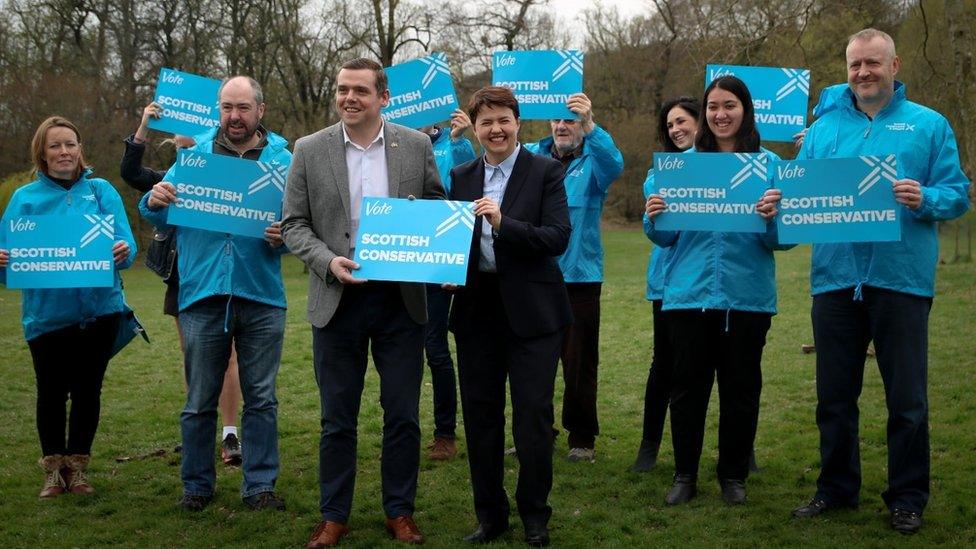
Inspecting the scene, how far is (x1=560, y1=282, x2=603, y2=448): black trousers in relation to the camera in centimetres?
690

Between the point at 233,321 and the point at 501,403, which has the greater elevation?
the point at 233,321

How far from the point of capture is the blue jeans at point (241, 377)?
19.1 ft

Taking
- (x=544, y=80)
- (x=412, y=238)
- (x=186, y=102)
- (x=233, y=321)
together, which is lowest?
(x=233, y=321)

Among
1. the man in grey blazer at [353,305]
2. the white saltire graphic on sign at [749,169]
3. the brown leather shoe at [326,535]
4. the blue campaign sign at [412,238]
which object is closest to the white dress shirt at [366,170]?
the man in grey blazer at [353,305]

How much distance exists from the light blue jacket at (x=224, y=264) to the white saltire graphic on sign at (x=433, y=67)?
70.0 inches

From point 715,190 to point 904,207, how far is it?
0.96 m

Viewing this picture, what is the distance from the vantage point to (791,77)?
7566 millimetres

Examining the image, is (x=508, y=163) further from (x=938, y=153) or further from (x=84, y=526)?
(x=84, y=526)

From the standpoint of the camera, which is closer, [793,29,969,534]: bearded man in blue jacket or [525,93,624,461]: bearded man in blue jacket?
[793,29,969,534]: bearded man in blue jacket

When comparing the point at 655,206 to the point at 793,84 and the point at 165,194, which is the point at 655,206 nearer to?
the point at 793,84

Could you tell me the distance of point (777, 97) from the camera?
24.8 ft

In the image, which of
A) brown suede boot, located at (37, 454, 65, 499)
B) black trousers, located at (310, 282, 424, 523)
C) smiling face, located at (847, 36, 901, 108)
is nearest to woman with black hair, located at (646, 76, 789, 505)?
smiling face, located at (847, 36, 901, 108)

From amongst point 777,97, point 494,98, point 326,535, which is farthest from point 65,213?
point 777,97

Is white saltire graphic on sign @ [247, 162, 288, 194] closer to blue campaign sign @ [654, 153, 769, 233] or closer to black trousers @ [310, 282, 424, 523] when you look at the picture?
black trousers @ [310, 282, 424, 523]
